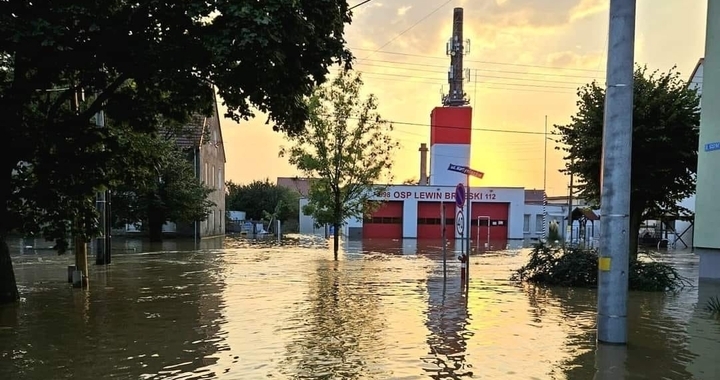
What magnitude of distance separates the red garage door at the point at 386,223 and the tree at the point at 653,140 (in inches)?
1271

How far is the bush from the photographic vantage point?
14.5m

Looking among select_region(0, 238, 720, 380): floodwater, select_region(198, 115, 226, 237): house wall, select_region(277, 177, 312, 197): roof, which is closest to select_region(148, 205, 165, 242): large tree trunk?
select_region(198, 115, 226, 237): house wall

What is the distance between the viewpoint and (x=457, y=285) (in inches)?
594

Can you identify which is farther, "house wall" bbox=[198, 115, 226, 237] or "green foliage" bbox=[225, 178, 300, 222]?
"green foliage" bbox=[225, 178, 300, 222]

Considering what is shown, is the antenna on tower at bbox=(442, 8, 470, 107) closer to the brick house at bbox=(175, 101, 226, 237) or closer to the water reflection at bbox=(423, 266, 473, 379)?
the brick house at bbox=(175, 101, 226, 237)

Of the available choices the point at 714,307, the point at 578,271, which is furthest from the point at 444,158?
the point at 714,307

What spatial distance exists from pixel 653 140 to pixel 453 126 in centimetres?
4239

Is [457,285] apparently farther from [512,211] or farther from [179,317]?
[512,211]

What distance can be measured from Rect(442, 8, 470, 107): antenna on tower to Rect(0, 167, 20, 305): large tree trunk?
55.8m

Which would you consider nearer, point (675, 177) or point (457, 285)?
point (457, 285)

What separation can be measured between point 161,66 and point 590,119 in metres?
15.2

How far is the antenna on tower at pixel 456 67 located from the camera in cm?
6450

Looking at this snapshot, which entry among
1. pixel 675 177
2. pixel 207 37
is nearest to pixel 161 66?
pixel 207 37

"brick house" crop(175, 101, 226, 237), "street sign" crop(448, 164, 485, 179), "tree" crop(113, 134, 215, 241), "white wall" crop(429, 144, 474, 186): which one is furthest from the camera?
"white wall" crop(429, 144, 474, 186)
